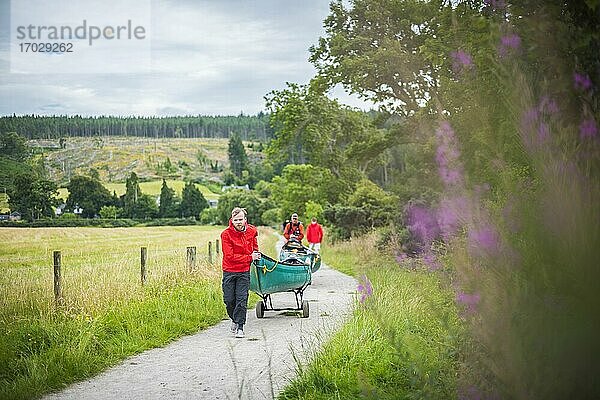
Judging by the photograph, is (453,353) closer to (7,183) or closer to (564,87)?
(564,87)

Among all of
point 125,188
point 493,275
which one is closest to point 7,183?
point 493,275

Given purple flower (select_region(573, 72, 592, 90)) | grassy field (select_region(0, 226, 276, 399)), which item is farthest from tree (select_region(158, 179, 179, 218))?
purple flower (select_region(573, 72, 592, 90))

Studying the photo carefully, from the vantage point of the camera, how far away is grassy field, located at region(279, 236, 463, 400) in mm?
4727

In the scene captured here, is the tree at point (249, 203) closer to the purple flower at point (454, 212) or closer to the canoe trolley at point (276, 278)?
the canoe trolley at point (276, 278)

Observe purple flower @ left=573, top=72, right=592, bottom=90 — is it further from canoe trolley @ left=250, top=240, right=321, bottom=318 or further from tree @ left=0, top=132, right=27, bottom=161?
tree @ left=0, top=132, right=27, bottom=161

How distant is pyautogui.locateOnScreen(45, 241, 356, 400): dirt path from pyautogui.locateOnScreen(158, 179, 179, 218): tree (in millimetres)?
42587

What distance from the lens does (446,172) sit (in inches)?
194

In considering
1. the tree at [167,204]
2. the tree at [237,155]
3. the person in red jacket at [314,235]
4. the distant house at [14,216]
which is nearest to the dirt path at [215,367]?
the distant house at [14,216]

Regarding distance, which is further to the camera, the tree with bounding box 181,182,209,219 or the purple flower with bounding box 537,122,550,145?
the tree with bounding box 181,182,209,219

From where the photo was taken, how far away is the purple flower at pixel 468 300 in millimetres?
3887

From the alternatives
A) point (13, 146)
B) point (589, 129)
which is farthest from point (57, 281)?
point (589, 129)

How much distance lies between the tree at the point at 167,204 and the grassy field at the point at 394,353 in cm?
4508

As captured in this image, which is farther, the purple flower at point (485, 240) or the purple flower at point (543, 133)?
the purple flower at point (485, 240)

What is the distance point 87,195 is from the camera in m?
28.2
